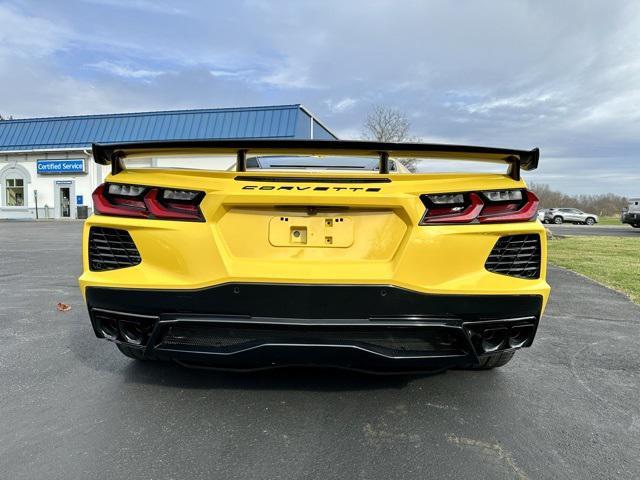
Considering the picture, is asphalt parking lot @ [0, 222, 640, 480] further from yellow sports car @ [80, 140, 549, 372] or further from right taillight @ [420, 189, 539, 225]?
right taillight @ [420, 189, 539, 225]

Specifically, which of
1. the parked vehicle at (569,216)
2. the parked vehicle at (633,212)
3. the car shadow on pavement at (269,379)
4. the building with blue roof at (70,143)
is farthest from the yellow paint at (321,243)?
the parked vehicle at (569,216)

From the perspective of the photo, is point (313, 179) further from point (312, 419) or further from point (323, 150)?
point (312, 419)

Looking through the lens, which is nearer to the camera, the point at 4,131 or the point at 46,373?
the point at 46,373

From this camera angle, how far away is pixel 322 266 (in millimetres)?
2109

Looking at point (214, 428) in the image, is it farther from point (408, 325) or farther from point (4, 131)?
point (4, 131)

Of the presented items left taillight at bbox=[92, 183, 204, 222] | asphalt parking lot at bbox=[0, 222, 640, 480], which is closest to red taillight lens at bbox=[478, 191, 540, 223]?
asphalt parking lot at bbox=[0, 222, 640, 480]

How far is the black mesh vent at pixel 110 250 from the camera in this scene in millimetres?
2221

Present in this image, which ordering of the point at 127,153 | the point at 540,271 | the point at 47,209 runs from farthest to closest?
the point at 47,209 < the point at 127,153 < the point at 540,271

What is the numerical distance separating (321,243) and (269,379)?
1.13 metres

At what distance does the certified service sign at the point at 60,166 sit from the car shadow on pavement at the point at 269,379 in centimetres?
3068

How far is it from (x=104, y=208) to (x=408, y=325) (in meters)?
1.59

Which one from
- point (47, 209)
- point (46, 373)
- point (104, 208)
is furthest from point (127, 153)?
point (47, 209)

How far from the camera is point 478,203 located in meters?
2.19

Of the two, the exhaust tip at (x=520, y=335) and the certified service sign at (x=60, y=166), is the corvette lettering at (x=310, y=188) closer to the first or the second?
the exhaust tip at (x=520, y=335)
